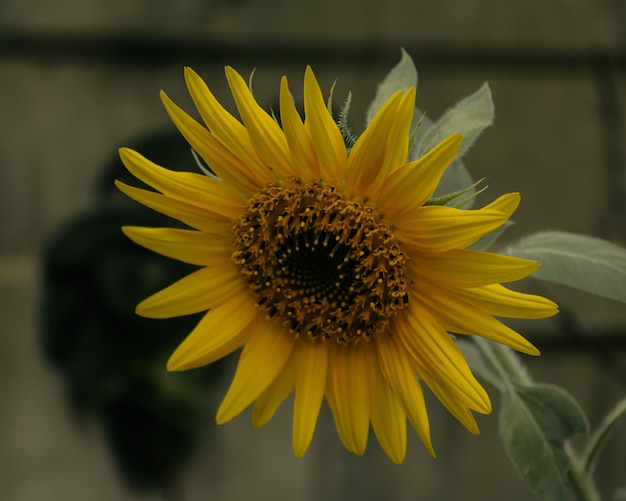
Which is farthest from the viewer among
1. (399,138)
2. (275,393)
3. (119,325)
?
(119,325)

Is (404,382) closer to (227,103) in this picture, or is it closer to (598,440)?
(598,440)

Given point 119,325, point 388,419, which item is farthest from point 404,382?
point 119,325

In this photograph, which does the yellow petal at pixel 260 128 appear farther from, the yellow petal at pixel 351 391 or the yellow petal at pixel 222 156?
the yellow petal at pixel 351 391

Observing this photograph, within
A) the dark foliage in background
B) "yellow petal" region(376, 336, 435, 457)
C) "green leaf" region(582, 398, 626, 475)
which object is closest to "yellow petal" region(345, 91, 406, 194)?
"yellow petal" region(376, 336, 435, 457)

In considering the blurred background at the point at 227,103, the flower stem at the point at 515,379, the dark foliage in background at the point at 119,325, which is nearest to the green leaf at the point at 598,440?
the flower stem at the point at 515,379

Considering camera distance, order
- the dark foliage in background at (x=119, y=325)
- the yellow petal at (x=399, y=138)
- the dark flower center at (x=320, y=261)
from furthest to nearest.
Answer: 1. the dark foliage in background at (x=119, y=325)
2. the dark flower center at (x=320, y=261)
3. the yellow petal at (x=399, y=138)

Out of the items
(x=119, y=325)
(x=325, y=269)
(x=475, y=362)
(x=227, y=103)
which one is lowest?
(x=119, y=325)
